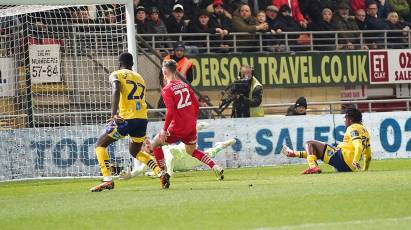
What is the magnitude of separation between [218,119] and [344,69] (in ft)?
24.7

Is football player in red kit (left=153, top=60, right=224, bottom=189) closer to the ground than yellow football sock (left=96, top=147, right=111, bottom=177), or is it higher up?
higher up

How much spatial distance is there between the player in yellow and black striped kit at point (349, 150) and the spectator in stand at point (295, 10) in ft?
35.0

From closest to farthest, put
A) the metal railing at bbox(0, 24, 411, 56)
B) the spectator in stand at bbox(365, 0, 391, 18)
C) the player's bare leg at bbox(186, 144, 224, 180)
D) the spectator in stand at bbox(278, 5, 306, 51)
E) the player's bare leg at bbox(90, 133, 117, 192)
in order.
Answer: the player's bare leg at bbox(90, 133, 117, 192) → the player's bare leg at bbox(186, 144, 224, 180) → the metal railing at bbox(0, 24, 411, 56) → the spectator in stand at bbox(278, 5, 306, 51) → the spectator in stand at bbox(365, 0, 391, 18)

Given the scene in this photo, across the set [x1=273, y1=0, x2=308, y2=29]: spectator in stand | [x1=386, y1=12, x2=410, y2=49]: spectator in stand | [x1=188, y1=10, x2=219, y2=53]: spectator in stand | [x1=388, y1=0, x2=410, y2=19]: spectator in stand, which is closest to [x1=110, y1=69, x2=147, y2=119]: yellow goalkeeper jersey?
[x1=188, y1=10, x2=219, y2=53]: spectator in stand

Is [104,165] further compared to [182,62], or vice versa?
[182,62]

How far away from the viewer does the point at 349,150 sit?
18.3 m

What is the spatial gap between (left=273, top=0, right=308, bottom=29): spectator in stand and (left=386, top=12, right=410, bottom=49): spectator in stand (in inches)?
104

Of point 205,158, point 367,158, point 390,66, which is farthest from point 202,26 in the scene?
point 205,158

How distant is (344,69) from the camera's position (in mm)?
29312

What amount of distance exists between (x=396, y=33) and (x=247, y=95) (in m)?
9.50

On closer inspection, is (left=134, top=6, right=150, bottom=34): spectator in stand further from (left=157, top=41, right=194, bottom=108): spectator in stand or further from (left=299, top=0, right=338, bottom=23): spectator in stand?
(left=299, top=0, right=338, bottom=23): spectator in stand

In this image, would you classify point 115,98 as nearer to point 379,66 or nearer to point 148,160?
point 148,160

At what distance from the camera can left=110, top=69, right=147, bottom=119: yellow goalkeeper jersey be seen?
52.4 feet

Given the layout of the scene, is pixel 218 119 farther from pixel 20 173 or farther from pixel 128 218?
pixel 128 218
